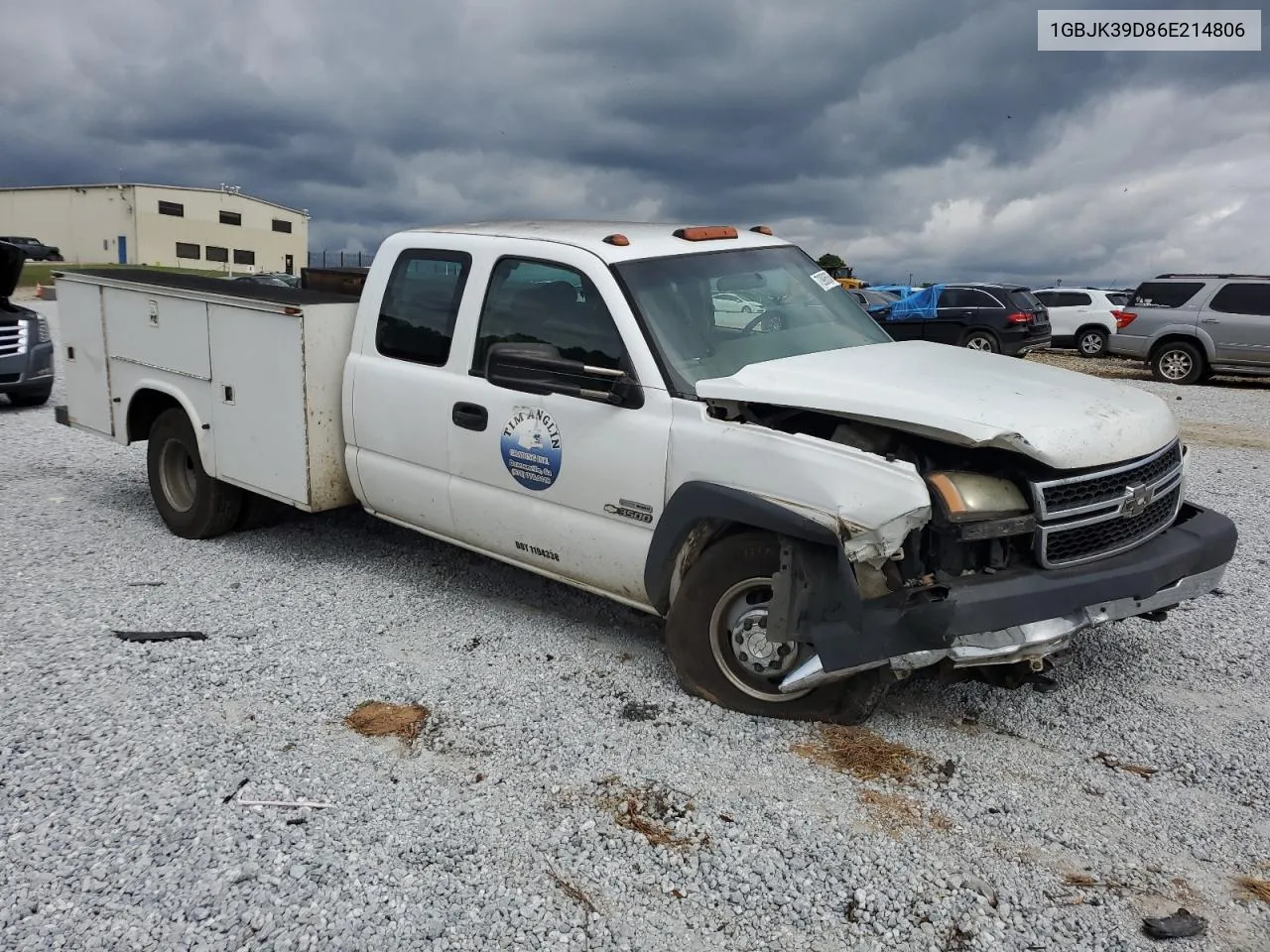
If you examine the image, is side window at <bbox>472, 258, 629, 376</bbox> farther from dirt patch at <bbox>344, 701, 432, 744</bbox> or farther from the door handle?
dirt patch at <bbox>344, 701, 432, 744</bbox>

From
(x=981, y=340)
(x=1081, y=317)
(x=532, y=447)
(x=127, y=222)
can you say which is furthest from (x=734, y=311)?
(x=127, y=222)

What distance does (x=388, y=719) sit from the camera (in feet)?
12.9

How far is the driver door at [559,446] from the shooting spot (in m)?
4.13

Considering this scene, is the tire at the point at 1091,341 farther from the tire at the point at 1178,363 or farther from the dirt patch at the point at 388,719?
the dirt patch at the point at 388,719

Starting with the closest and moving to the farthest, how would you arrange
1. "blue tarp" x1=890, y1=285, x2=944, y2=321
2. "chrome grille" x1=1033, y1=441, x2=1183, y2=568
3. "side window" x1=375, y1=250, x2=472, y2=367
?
"chrome grille" x1=1033, y1=441, x2=1183, y2=568, "side window" x1=375, y1=250, x2=472, y2=367, "blue tarp" x1=890, y1=285, x2=944, y2=321

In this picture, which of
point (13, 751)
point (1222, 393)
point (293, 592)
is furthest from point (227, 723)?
point (1222, 393)

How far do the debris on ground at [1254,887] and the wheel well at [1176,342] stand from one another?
16307mm

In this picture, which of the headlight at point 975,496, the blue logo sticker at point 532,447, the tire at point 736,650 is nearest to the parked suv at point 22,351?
the blue logo sticker at point 532,447

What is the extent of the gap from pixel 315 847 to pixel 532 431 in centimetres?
201

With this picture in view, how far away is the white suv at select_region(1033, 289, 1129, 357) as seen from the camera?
22484mm

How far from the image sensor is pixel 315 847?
3057mm

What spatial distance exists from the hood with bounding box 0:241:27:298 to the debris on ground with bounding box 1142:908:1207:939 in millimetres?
11077

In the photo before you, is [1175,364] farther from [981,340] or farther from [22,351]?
[22,351]

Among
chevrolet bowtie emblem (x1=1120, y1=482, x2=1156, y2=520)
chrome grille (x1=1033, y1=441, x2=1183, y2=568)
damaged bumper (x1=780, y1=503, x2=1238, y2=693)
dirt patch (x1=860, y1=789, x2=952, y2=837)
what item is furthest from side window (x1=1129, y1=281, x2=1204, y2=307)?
dirt patch (x1=860, y1=789, x2=952, y2=837)
